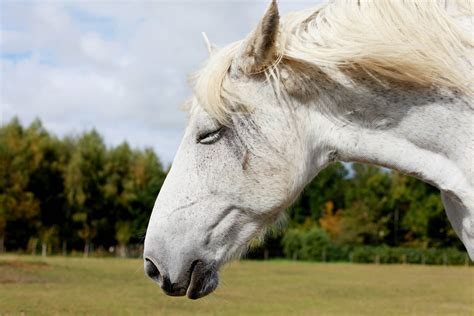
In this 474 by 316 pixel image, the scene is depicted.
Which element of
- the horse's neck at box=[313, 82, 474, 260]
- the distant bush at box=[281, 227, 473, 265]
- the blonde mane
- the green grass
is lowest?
the green grass

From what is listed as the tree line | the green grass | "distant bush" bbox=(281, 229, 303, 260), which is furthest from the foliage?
the green grass

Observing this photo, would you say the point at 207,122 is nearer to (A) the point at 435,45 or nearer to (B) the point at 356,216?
(A) the point at 435,45

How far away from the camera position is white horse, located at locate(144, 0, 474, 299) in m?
2.72

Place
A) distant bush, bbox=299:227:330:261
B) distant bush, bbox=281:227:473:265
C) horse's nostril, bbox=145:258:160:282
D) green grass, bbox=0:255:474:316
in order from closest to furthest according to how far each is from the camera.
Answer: horse's nostril, bbox=145:258:160:282, green grass, bbox=0:255:474:316, distant bush, bbox=281:227:473:265, distant bush, bbox=299:227:330:261

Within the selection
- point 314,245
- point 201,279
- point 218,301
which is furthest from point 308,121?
point 314,245

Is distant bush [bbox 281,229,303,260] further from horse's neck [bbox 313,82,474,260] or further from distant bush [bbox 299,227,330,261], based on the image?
horse's neck [bbox 313,82,474,260]

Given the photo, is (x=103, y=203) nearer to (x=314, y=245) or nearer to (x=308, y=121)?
(x=314, y=245)

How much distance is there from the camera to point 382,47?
271 centimetres

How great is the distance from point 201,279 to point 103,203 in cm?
6385

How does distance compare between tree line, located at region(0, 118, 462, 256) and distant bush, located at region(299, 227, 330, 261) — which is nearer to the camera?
tree line, located at region(0, 118, 462, 256)

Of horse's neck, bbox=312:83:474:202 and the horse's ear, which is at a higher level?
the horse's ear

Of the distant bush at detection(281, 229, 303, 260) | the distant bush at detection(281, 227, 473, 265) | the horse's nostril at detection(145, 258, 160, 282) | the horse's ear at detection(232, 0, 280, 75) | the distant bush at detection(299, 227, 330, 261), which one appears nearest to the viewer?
the horse's ear at detection(232, 0, 280, 75)

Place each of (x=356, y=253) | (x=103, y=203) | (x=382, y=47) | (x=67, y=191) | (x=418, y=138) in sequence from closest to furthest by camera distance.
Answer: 1. (x=382, y=47)
2. (x=418, y=138)
3. (x=356, y=253)
4. (x=67, y=191)
5. (x=103, y=203)

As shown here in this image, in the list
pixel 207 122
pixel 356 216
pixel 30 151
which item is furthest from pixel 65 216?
pixel 207 122
